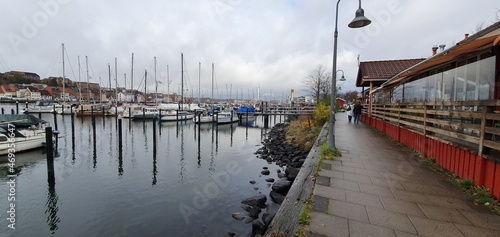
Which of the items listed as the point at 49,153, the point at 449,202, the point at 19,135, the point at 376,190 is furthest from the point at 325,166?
the point at 19,135

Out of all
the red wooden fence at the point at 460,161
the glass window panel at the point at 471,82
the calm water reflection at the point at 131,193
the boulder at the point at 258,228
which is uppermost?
the glass window panel at the point at 471,82

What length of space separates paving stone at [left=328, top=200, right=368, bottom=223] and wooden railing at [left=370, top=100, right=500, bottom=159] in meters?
2.33

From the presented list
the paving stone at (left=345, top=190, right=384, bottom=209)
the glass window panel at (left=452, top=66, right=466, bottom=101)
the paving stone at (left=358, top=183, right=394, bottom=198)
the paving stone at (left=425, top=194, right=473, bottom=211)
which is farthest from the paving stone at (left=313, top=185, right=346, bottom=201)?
the glass window panel at (left=452, top=66, right=466, bottom=101)

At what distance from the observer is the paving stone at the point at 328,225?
2.76 meters

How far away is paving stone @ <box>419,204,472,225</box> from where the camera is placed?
307cm

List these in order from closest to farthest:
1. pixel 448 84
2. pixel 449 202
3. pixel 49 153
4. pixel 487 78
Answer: pixel 449 202 < pixel 487 78 < pixel 448 84 < pixel 49 153

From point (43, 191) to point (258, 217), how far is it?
8.10 meters

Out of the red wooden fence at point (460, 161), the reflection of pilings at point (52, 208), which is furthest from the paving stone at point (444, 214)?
the reflection of pilings at point (52, 208)

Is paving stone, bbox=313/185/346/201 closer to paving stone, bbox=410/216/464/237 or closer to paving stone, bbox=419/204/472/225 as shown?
paving stone, bbox=410/216/464/237

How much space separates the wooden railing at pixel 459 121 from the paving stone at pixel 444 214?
1.23 m

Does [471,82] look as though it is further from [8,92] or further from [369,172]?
[8,92]

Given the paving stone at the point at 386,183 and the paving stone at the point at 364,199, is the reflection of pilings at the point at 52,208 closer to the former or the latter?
the paving stone at the point at 364,199

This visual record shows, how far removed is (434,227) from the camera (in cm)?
290

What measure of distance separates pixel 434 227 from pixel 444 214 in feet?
1.78
